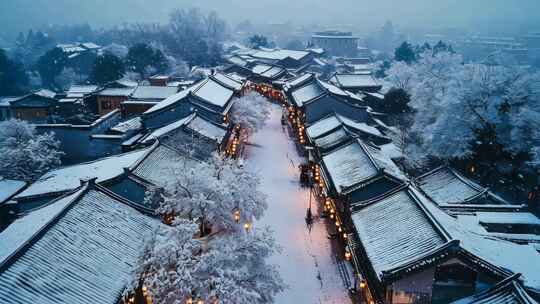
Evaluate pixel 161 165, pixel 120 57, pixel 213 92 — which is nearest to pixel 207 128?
pixel 161 165

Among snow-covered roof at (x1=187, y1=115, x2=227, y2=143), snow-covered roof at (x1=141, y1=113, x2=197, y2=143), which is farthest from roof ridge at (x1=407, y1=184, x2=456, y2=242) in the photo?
snow-covered roof at (x1=141, y1=113, x2=197, y2=143)

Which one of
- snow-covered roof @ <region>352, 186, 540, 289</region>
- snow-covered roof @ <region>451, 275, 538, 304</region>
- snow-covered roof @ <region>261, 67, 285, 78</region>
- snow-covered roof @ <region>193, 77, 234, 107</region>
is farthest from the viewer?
snow-covered roof @ <region>261, 67, 285, 78</region>

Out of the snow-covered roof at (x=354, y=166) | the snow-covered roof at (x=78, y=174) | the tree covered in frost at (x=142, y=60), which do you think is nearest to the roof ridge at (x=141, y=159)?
the snow-covered roof at (x=78, y=174)

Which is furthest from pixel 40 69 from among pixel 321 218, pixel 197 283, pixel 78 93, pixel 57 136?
pixel 197 283

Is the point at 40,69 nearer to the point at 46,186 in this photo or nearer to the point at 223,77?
the point at 223,77

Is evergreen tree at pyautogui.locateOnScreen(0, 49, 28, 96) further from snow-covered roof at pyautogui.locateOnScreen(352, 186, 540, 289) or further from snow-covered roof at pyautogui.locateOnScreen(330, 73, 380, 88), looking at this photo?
snow-covered roof at pyautogui.locateOnScreen(352, 186, 540, 289)
